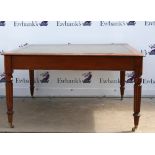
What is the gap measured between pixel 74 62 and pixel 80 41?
1.14 metres

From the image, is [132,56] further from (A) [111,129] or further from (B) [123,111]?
(B) [123,111]

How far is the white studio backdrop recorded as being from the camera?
11.7 feet

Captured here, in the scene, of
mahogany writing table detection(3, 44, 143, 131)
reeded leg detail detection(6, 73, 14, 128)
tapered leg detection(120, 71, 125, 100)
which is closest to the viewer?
mahogany writing table detection(3, 44, 143, 131)

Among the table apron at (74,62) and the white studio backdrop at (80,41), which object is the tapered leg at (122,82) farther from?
the table apron at (74,62)

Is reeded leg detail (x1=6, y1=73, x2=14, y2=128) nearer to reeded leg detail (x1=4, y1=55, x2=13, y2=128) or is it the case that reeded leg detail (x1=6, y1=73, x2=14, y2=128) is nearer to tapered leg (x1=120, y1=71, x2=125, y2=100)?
reeded leg detail (x1=4, y1=55, x2=13, y2=128)

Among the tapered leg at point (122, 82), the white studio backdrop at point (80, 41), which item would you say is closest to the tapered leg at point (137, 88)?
the tapered leg at point (122, 82)

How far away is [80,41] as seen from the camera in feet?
11.8

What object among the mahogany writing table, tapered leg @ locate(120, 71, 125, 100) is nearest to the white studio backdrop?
tapered leg @ locate(120, 71, 125, 100)

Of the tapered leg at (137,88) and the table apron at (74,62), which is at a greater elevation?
the table apron at (74,62)

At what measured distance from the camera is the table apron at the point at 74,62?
2.46 meters

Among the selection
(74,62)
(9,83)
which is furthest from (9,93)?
(74,62)

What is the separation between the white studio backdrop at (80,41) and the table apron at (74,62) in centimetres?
110

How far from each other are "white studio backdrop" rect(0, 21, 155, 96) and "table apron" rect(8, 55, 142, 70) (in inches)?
43.5

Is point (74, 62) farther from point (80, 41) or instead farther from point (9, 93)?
point (80, 41)
